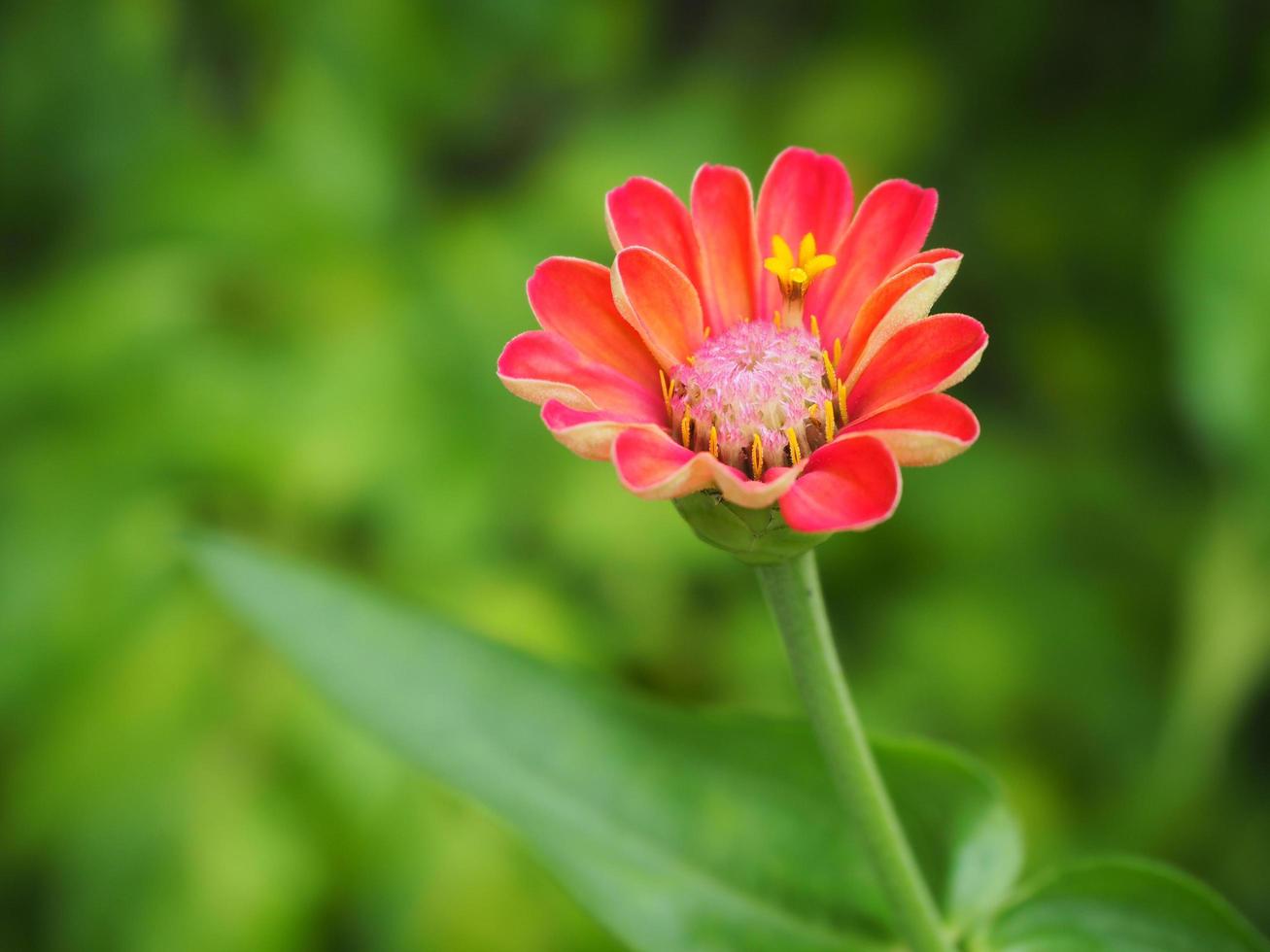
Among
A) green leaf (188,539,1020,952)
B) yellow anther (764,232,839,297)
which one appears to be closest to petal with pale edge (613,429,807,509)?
yellow anther (764,232,839,297)

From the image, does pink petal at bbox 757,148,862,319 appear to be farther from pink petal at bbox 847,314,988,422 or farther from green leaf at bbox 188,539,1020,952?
green leaf at bbox 188,539,1020,952

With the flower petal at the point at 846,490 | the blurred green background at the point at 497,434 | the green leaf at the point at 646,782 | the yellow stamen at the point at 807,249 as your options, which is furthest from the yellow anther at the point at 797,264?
the blurred green background at the point at 497,434

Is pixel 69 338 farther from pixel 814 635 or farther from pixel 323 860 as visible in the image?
pixel 814 635

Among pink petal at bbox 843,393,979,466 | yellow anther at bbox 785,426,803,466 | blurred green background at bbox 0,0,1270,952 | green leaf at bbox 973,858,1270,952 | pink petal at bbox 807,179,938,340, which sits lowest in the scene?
green leaf at bbox 973,858,1270,952

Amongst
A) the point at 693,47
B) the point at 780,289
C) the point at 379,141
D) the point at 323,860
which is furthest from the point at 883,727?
the point at 693,47

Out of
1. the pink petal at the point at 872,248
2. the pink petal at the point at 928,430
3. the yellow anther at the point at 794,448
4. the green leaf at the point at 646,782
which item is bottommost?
the green leaf at the point at 646,782

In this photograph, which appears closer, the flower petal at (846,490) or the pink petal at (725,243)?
the flower petal at (846,490)

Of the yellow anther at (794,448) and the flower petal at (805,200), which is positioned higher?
the flower petal at (805,200)

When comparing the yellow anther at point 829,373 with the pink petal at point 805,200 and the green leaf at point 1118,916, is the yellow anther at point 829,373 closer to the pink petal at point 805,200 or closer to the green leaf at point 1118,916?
the pink petal at point 805,200
